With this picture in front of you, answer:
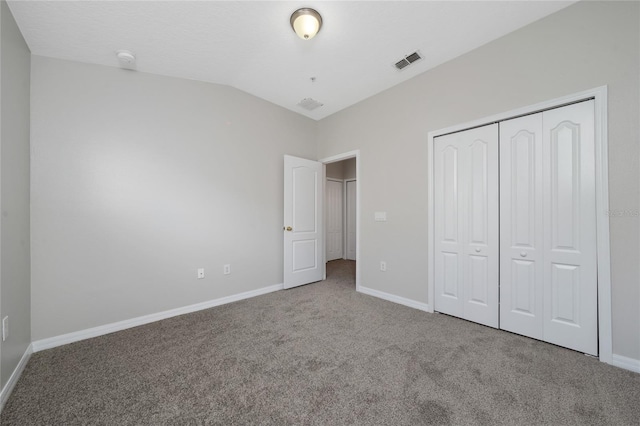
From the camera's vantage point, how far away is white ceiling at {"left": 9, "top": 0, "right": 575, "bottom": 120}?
6.12 ft

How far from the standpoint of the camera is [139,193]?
8.33ft

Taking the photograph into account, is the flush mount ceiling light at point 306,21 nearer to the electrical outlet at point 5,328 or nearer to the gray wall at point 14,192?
the gray wall at point 14,192

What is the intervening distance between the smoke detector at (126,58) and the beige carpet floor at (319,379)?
8.60 feet

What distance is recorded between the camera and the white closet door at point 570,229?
1.90 m

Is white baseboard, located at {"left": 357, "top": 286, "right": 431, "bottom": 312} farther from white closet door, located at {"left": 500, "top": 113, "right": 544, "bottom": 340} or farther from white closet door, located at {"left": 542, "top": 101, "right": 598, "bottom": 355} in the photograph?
white closet door, located at {"left": 542, "top": 101, "right": 598, "bottom": 355}

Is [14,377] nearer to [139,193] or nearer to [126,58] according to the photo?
[139,193]

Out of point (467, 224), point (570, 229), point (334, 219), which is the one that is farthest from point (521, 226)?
point (334, 219)

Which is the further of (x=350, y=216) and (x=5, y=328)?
(x=350, y=216)

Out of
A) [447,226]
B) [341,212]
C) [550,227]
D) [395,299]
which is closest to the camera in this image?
[550,227]

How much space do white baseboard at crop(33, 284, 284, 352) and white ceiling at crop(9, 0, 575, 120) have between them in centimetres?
251

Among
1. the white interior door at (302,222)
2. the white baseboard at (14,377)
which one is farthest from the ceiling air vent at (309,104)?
the white baseboard at (14,377)

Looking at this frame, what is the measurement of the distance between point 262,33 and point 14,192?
90.1 inches

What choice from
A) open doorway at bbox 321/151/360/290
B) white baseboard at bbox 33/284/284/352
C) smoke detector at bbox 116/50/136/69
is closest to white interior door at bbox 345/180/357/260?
open doorway at bbox 321/151/360/290

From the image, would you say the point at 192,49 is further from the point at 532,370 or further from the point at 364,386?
the point at 532,370
